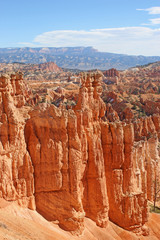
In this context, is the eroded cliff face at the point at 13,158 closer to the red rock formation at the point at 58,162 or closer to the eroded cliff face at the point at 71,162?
the eroded cliff face at the point at 71,162

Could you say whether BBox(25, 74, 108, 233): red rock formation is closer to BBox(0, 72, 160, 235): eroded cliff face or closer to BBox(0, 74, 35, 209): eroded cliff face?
BBox(0, 72, 160, 235): eroded cliff face

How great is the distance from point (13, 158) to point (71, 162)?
10.6 feet

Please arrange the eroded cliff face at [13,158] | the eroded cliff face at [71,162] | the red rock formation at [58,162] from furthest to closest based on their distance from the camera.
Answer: the red rock formation at [58,162] < the eroded cliff face at [71,162] < the eroded cliff face at [13,158]

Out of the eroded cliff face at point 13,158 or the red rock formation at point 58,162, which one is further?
the red rock formation at point 58,162

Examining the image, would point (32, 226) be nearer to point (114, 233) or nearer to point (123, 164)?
point (114, 233)

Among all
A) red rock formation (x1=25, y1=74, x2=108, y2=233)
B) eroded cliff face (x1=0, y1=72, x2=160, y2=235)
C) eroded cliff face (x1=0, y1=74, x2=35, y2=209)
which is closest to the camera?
eroded cliff face (x1=0, y1=74, x2=35, y2=209)

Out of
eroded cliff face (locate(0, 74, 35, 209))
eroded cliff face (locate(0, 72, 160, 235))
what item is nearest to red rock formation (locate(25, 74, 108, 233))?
eroded cliff face (locate(0, 72, 160, 235))

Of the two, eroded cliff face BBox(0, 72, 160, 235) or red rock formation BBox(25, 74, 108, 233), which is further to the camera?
red rock formation BBox(25, 74, 108, 233)

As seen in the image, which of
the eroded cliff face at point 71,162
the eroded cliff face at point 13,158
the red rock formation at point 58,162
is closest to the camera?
the eroded cliff face at point 13,158

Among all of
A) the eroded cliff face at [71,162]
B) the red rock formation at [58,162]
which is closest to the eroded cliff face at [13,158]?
the eroded cliff face at [71,162]

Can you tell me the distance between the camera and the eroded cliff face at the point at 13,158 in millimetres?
13828

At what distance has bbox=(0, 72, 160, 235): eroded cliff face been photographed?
1459cm

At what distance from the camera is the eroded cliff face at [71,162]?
1459 centimetres

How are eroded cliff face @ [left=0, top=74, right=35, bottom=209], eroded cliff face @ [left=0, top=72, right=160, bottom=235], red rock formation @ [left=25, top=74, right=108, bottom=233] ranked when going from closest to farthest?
eroded cliff face @ [left=0, top=74, right=35, bottom=209], eroded cliff face @ [left=0, top=72, right=160, bottom=235], red rock formation @ [left=25, top=74, right=108, bottom=233]
